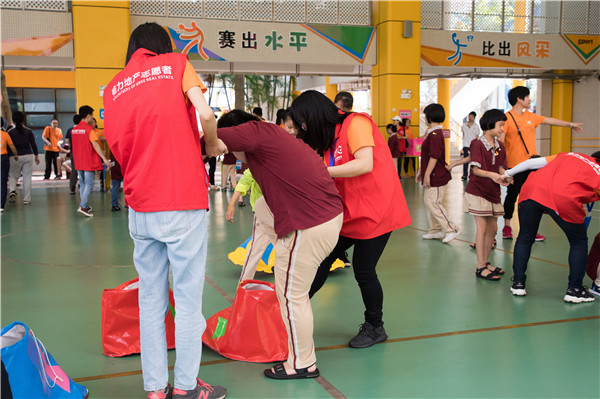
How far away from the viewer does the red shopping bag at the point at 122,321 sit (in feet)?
10.2

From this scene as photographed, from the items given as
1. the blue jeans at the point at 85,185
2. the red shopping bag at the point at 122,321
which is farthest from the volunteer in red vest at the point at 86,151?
the red shopping bag at the point at 122,321

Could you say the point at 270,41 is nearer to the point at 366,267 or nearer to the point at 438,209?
the point at 438,209

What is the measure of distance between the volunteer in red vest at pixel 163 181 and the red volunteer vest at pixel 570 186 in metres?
2.66

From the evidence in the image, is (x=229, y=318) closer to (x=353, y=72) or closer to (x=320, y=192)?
(x=320, y=192)

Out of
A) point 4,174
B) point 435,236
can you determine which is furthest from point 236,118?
point 4,174

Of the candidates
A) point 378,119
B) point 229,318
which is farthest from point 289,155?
point 378,119

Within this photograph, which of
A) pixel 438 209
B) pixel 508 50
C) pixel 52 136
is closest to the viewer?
pixel 438 209

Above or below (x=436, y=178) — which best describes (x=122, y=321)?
below

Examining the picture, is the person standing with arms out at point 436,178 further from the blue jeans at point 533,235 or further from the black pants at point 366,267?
the black pants at point 366,267

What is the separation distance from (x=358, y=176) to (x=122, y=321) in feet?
4.92

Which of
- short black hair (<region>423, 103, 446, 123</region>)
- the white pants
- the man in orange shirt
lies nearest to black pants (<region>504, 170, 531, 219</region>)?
short black hair (<region>423, 103, 446, 123</region>)

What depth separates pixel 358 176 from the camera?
3096 mm

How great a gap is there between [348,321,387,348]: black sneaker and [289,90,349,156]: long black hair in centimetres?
109

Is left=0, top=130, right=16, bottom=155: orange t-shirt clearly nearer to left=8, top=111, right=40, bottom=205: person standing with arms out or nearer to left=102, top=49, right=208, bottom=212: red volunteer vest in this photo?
left=8, top=111, right=40, bottom=205: person standing with arms out
